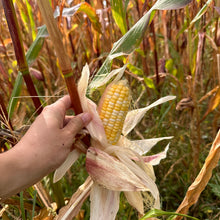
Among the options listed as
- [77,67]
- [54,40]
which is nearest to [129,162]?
[54,40]

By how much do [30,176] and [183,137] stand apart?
106 cm

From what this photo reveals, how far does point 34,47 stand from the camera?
36.5 inches

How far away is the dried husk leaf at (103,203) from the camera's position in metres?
0.69

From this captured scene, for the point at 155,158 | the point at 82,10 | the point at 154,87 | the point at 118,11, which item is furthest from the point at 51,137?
the point at 154,87

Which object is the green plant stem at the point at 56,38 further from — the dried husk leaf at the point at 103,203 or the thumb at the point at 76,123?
the dried husk leaf at the point at 103,203

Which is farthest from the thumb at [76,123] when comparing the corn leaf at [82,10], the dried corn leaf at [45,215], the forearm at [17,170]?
the corn leaf at [82,10]

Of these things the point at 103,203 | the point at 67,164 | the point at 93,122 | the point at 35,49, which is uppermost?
the point at 35,49

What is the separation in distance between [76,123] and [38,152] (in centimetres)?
12

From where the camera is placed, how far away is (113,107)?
673 millimetres

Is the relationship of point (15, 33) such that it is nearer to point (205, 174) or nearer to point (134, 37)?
point (134, 37)

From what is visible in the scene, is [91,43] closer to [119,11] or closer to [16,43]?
[119,11]

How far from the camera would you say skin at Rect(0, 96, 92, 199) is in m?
0.52

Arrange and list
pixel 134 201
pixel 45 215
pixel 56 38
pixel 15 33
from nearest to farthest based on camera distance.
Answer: pixel 56 38, pixel 15 33, pixel 134 201, pixel 45 215

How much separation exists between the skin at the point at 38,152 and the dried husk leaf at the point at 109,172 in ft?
0.29
